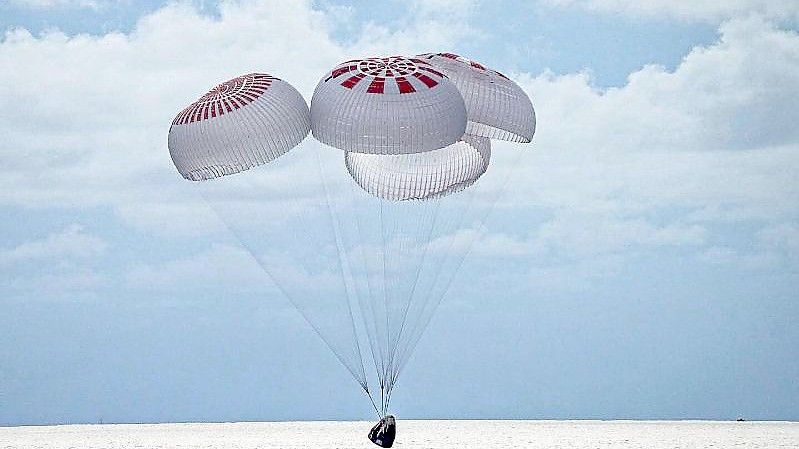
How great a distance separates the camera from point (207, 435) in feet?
123

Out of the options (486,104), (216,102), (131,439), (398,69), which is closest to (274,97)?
(216,102)

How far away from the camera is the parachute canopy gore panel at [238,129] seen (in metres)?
19.0

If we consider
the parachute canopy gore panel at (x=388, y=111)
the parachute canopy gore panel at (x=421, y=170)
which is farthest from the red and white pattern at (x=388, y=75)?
the parachute canopy gore panel at (x=421, y=170)

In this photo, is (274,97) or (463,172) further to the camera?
(463,172)

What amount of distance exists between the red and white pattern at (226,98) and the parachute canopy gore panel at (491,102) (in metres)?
3.18

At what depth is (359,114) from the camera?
60.5ft

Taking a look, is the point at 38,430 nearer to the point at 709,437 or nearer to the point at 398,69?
the point at 709,437

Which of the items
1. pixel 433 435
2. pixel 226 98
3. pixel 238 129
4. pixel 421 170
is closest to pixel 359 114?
pixel 238 129

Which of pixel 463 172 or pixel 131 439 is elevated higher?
pixel 463 172

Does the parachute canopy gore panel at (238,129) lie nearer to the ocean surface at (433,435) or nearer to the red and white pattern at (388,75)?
the red and white pattern at (388,75)

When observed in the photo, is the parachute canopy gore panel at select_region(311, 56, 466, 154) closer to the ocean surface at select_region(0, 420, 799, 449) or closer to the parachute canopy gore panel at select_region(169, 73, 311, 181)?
the parachute canopy gore panel at select_region(169, 73, 311, 181)

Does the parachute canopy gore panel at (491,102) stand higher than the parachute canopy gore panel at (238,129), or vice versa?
the parachute canopy gore panel at (491,102)

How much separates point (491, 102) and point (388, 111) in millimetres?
2552

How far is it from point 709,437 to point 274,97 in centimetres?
2198
